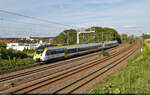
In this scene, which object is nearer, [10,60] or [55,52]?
[10,60]

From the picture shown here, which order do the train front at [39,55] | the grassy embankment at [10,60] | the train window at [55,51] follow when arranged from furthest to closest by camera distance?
the train window at [55,51] < the train front at [39,55] < the grassy embankment at [10,60]

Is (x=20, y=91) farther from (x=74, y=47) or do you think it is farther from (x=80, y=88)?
(x=74, y=47)

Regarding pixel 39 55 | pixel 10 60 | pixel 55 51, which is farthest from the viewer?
pixel 55 51

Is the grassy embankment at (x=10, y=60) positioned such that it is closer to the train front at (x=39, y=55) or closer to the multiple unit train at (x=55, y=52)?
the train front at (x=39, y=55)

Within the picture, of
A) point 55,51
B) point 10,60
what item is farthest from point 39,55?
point 10,60

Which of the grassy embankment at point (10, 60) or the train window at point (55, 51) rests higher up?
the train window at point (55, 51)

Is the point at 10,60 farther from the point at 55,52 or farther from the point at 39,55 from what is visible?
the point at 55,52

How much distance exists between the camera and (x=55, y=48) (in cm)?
2441

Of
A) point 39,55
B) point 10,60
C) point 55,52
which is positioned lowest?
point 10,60

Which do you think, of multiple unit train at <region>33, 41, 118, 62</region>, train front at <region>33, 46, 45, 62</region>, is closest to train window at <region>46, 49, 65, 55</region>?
multiple unit train at <region>33, 41, 118, 62</region>

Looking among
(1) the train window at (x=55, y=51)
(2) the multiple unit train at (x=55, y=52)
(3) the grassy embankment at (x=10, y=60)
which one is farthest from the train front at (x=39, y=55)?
(3) the grassy embankment at (x=10, y=60)

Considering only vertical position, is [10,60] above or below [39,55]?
below

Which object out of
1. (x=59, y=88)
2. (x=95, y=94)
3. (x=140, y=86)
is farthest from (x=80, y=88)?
(x=140, y=86)

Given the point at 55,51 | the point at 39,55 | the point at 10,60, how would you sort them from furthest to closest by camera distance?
the point at 55,51
the point at 39,55
the point at 10,60
